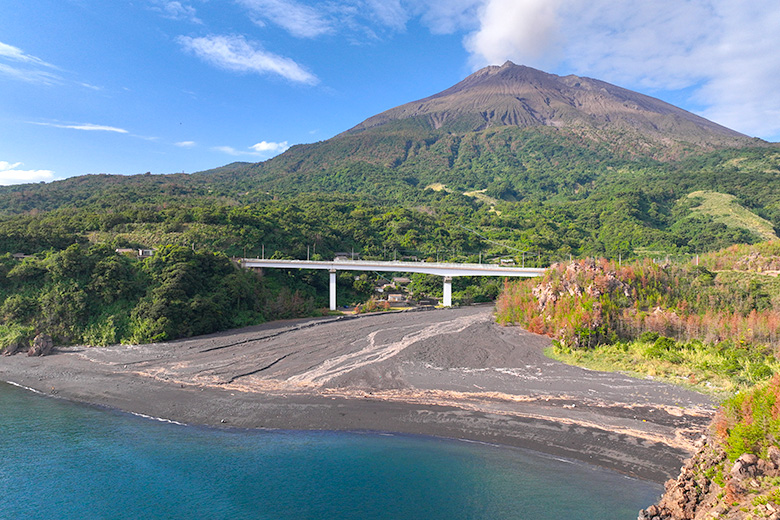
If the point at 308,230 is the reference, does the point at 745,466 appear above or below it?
below

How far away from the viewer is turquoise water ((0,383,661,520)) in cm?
1474

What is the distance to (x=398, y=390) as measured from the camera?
2544 centimetres

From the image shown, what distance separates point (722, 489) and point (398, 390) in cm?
1659

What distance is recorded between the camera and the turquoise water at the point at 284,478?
14742 millimetres

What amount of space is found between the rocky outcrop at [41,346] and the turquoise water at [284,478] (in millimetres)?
14434

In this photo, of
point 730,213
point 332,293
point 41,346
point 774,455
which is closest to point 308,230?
point 332,293

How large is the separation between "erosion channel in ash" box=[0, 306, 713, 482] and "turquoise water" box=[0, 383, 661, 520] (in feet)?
4.85

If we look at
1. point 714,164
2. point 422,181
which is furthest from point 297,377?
point 714,164

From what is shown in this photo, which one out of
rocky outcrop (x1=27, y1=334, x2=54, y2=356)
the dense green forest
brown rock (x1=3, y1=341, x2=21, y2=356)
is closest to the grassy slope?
the dense green forest

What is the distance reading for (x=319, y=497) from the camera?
15516mm

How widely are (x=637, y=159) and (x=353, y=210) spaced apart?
479ft

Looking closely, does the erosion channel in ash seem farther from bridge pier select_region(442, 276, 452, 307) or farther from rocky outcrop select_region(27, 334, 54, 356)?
bridge pier select_region(442, 276, 452, 307)

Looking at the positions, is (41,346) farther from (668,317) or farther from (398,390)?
(668,317)

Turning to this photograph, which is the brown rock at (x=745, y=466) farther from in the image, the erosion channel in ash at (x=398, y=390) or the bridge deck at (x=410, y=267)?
the bridge deck at (x=410, y=267)
